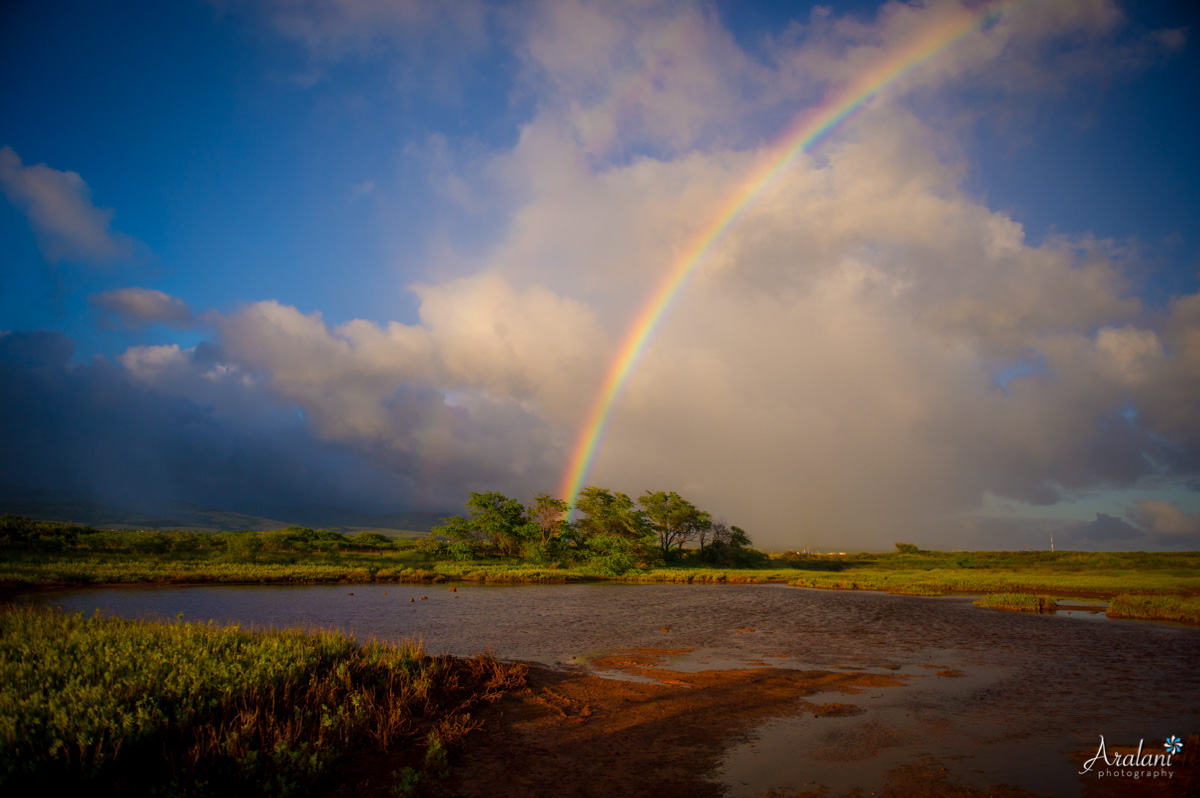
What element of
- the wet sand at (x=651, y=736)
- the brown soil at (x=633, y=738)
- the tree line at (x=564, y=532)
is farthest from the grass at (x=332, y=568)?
the wet sand at (x=651, y=736)

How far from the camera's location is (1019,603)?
3641cm

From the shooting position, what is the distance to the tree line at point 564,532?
73625 mm

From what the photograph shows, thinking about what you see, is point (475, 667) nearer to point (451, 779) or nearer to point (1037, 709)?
point (451, 779)

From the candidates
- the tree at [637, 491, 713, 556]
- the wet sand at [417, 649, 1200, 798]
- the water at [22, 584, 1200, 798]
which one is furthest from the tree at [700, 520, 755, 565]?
the wet sand at [417, 649, 1200, 798]

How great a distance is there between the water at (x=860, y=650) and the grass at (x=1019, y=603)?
5.71 feet

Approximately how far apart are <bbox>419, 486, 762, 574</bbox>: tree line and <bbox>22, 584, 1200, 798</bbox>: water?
2701 centimetres

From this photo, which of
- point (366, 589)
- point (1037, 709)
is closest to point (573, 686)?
point (1037, 709)

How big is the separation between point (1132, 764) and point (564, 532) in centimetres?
7032

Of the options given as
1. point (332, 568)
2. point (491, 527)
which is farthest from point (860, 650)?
point (491, 527)

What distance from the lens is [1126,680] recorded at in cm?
1698

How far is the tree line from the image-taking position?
73.6 metres

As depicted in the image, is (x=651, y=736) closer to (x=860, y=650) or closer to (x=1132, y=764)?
(x=1132, y=764)

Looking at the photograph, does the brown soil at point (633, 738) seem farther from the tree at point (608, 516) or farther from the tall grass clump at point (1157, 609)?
the tree at point (608, 516)

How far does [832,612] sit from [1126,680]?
754 inches
